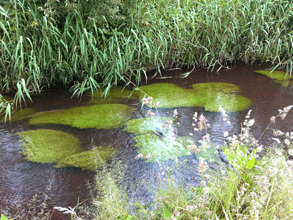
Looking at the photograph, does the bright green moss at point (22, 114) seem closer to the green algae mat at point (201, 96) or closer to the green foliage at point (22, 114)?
the green foliage at point (22, 114)

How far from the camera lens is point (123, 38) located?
369cm

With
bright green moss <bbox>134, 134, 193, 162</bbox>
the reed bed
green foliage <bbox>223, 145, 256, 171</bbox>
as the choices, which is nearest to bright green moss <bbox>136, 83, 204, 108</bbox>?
the reed bed

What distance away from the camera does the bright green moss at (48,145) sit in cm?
240

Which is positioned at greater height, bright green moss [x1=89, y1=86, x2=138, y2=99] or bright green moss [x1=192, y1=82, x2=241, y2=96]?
bright green moss [x1=89, y1=86, x2=138, y2=99]

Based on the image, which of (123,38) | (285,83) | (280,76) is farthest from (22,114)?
(280,76)

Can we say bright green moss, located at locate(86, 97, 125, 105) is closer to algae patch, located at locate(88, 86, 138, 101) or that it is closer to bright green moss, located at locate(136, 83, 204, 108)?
algae patch, located at locate(88, 86, 138, 101)

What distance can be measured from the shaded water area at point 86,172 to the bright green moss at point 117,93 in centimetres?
15

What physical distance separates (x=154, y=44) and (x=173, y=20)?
1.90 feet

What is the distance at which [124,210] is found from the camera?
1.60 meters

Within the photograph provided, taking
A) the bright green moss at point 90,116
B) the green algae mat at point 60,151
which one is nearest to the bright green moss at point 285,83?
the bright green moss at point 90,116

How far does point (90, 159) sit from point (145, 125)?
2.48 feet

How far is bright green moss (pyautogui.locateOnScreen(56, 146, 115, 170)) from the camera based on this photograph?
7.49ft

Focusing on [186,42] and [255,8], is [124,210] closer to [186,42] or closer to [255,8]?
[186,42]

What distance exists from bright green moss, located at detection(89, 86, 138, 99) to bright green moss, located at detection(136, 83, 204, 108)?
4.4 inches
